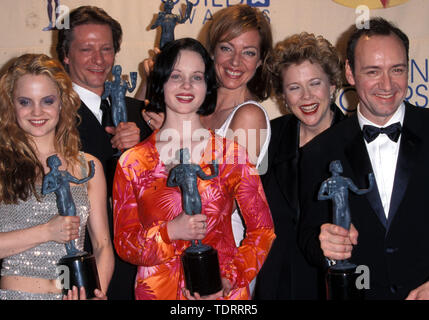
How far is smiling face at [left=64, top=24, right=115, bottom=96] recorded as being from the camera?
3166 millimetres

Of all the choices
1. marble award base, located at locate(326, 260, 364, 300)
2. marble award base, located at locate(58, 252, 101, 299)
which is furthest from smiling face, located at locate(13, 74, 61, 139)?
marble award base, located at locate(326, 260, 364, 300)

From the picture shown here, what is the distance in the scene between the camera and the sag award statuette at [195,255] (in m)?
1.97

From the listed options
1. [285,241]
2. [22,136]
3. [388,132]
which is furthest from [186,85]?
[285,241]

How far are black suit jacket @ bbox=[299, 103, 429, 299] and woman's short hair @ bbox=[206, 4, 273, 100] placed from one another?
3.13 feet

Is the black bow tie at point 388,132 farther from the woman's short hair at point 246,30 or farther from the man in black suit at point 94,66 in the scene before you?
the man in black suit at point 94,66

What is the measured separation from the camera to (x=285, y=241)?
298 cm

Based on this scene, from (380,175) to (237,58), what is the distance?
1127 millimetres

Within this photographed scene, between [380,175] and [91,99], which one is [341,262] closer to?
[380,175]

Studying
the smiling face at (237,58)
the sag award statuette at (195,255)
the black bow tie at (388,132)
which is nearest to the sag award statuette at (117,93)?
the smiling face at (237,58)

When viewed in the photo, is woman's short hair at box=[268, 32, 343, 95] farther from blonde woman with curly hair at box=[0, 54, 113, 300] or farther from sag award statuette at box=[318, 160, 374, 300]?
blonde woman with curly hair at box=[0, 54, 113, 300]

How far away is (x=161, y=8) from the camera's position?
4.14 metres

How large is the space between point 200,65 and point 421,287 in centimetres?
126
